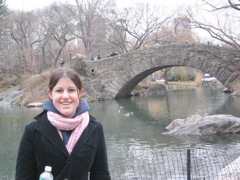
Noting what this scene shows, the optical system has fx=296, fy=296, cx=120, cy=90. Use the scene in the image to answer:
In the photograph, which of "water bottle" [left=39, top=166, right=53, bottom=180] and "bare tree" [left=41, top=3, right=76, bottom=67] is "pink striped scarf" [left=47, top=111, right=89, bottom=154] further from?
"bare tree" [left=41, top=3, right=76, bottom=67]

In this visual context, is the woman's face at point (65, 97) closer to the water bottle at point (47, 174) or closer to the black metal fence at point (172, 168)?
the water bottle at point (47, 174)

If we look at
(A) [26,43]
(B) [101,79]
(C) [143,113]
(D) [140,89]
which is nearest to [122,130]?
(C) [143,113]

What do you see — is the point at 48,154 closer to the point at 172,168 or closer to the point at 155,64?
the point at 172,168

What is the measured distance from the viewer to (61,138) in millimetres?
1675

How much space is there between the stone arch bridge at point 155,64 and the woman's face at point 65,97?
14374 millimetres

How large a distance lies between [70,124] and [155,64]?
16745 mm

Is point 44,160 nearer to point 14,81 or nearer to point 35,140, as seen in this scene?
point 35,140

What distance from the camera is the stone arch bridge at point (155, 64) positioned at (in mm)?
15438

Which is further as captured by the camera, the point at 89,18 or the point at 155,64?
the point at 89,18

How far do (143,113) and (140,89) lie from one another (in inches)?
476

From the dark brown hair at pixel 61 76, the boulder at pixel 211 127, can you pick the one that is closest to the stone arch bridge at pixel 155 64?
the boulder at pixel 211 127

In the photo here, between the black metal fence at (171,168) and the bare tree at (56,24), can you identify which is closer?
the black metal fence at (171,168)

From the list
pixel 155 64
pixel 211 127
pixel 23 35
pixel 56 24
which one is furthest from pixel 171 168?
pixel 56 24

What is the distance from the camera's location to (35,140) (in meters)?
1.66
